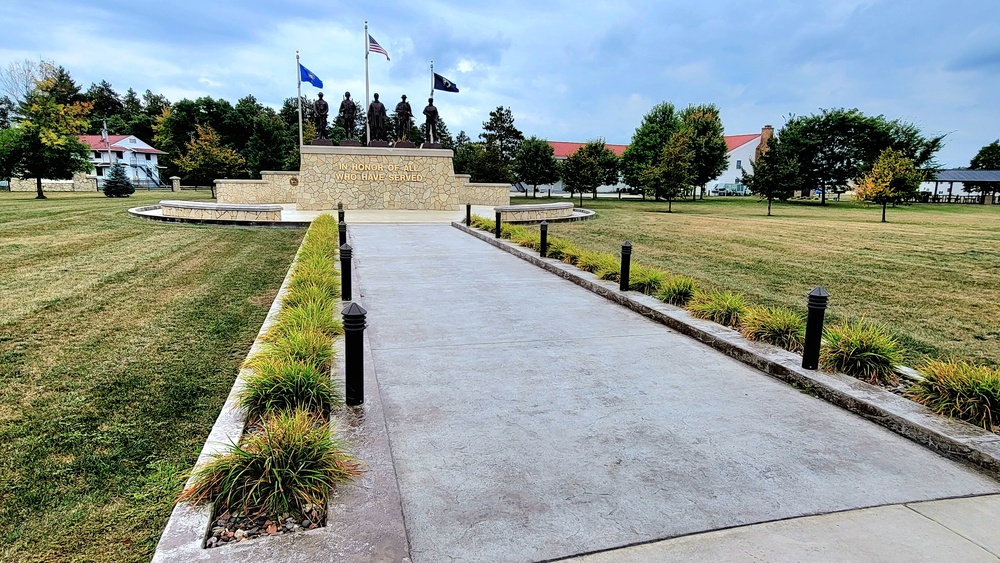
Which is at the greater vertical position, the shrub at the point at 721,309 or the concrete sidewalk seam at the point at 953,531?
the shrub at the point at 721,309

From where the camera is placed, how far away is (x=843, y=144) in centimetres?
4725

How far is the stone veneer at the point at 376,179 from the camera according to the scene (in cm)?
2500

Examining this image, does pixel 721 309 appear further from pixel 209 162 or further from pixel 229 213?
pixel 209 162

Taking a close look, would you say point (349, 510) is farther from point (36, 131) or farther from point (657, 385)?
point (36, 131)

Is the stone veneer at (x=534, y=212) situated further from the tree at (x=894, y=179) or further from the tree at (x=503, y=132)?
the tree at (x=503, y=132)

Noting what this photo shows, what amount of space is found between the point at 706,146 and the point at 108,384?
4932 centimetres

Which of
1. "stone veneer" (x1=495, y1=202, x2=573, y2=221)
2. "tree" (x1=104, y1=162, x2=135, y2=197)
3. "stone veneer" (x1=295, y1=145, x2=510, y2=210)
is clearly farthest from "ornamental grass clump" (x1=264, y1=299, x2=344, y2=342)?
"tree" (x1=104, y1=162, x2=135, y2=197)

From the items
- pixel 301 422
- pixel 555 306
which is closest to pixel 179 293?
pixel 555 306

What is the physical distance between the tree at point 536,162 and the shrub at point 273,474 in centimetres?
Answer: 4666

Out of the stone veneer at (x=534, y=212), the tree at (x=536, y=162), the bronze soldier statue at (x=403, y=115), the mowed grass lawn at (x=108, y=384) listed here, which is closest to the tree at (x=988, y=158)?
the tree at (x=536, y=162)

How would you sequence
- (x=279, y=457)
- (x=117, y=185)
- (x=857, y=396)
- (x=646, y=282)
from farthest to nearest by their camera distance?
(x=117, y=185), (x=646, y=282), (x=857, y=396), (x=279, y=457)

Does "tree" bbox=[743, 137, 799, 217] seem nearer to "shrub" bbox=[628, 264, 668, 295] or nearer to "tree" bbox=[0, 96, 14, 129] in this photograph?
"shrub" bbox=[628, 264, 668, 295]

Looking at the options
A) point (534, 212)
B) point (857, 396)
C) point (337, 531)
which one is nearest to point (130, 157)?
point (534, 212)

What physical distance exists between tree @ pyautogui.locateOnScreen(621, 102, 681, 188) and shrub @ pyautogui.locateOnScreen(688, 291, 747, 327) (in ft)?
140
